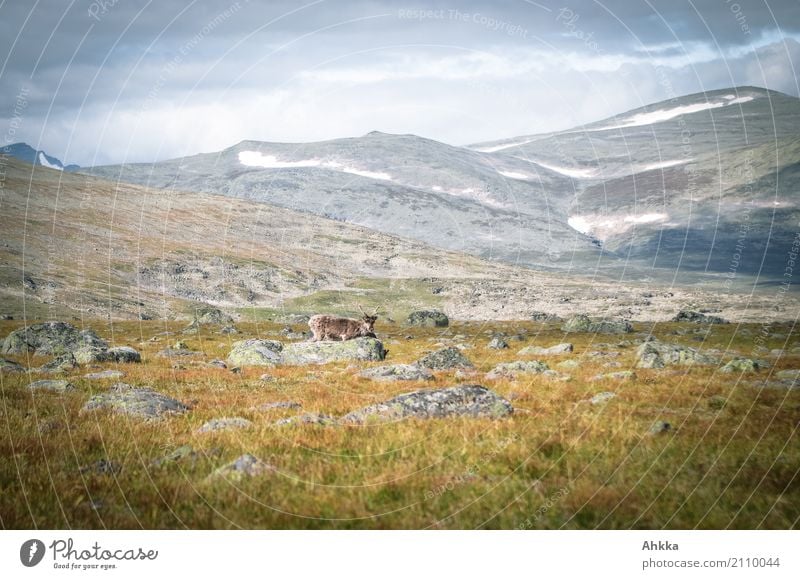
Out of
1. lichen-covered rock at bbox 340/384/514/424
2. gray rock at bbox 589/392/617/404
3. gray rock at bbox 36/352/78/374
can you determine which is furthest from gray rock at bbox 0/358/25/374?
gray rock at bbox 589/392/617/404

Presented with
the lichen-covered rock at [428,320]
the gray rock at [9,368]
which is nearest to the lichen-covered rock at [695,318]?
the lichen-covered rock at [428,320]

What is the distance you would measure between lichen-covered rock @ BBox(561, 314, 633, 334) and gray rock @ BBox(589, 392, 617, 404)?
216ft

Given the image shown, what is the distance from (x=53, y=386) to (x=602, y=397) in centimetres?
1628

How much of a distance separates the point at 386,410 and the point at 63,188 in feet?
679

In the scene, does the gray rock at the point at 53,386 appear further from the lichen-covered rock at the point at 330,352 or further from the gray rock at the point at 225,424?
the lichen-covered rock at the point at 330,352

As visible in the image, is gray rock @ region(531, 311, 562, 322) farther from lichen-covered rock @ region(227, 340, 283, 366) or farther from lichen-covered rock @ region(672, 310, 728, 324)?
lichen-covered rock @ region(227, 340, 283, 366)

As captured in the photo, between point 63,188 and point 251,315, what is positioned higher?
point 63,188

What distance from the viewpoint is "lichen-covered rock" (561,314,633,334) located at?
3105 inches

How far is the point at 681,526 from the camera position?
29.7 feet

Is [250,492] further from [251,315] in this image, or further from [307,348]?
[251,315]

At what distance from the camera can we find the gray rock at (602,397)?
1532 centimetres
